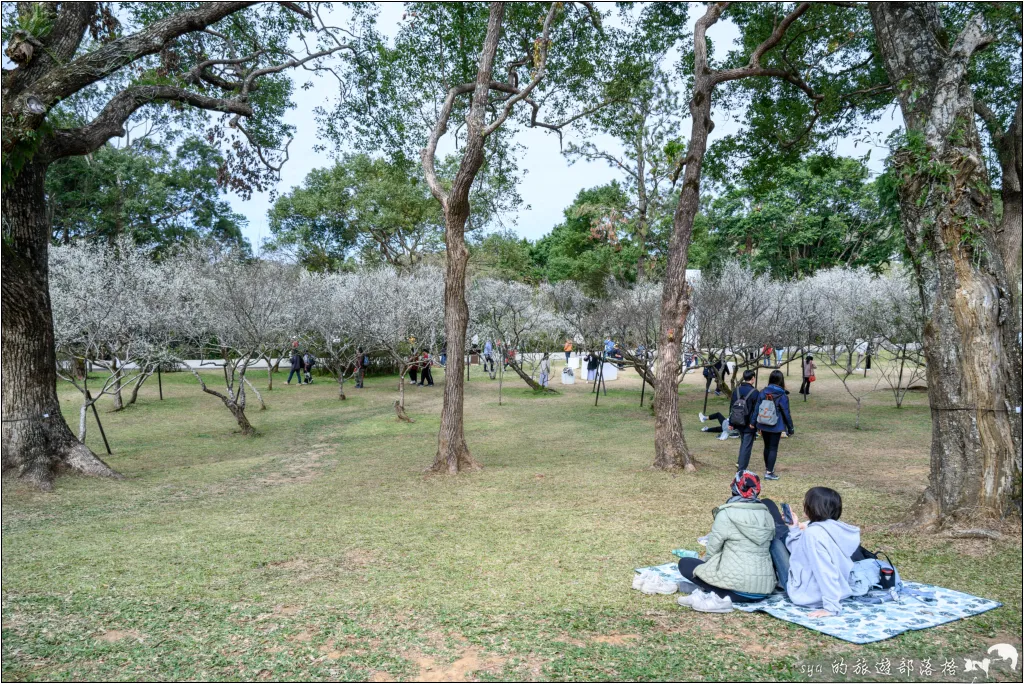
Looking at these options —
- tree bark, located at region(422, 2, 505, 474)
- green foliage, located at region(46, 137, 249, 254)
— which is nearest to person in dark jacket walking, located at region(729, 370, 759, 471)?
tree bark, located at region(422, 2, 505, 474)

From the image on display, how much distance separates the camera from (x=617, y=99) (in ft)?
40.8

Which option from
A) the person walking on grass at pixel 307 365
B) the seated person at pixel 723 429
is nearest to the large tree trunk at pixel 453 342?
the seated person at pixel 723 429

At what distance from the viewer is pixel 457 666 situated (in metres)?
3.90

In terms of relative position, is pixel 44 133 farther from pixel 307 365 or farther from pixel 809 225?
pixel 809 225

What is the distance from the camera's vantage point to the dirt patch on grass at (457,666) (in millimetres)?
3789

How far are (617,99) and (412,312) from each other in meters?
10.3

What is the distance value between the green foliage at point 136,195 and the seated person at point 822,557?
28634 mm

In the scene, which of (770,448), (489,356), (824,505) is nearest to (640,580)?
(824,505)

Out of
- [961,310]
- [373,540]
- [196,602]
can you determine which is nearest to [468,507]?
[373,540]

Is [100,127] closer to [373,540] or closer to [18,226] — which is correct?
[18,226]

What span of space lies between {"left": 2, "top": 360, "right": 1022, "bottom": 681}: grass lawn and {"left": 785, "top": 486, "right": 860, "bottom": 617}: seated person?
36 centimetres

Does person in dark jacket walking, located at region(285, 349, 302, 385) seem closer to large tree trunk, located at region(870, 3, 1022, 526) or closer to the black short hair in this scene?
large tree trunk, located at region(870, 3, 1022, 526)

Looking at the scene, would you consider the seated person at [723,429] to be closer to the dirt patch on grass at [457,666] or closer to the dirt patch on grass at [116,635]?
the dirt patch on grass at [457,666]

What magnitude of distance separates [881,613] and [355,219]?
121 ft
